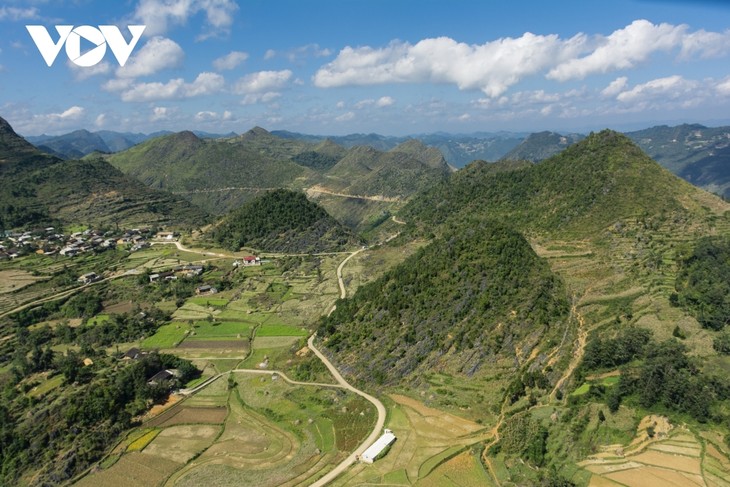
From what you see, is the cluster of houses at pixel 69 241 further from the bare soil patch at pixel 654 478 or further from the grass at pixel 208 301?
the bare soil patch at pixel 654 478

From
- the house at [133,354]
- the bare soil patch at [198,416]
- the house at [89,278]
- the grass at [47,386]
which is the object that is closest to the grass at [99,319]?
the house at [133,354]

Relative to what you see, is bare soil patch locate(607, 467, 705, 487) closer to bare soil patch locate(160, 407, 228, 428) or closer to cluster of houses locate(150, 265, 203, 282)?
bare soil patch locate(160, 407, 228, 428)

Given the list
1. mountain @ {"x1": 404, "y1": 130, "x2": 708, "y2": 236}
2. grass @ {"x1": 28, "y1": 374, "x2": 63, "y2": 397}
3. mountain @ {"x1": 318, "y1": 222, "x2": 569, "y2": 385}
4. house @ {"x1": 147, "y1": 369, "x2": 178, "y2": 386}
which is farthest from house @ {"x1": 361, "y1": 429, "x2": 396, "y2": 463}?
mountain @ {"x1": 404, "y1": 130, "x2": 708, "y2": 236}

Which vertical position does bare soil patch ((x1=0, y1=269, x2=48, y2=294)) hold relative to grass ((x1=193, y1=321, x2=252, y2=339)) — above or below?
above

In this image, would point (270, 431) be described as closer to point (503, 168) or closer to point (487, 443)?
point (487, 443)

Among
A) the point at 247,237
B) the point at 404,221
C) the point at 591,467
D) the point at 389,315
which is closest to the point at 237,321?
the point at 389,315

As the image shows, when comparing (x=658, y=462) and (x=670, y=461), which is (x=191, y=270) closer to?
(x=658, y=462)
